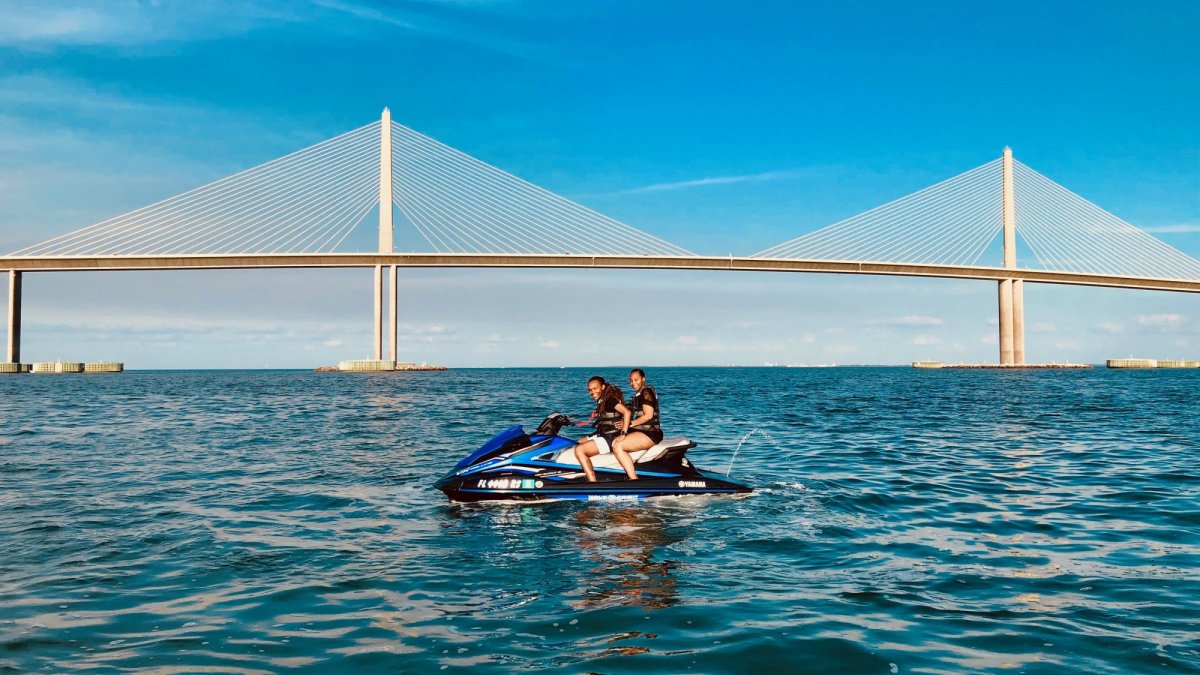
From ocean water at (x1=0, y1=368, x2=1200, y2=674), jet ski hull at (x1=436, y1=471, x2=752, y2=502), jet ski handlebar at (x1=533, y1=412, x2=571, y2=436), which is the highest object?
jet ski handlebar at (x1=533, y1=412, x2=571, y2=436)

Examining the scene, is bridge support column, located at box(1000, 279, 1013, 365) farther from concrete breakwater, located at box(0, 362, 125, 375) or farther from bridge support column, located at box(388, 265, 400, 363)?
concrete breakwater, located at box(0, 362, 125, 375)

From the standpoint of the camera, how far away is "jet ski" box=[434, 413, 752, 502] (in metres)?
8.59

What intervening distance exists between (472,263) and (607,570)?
63460 mm

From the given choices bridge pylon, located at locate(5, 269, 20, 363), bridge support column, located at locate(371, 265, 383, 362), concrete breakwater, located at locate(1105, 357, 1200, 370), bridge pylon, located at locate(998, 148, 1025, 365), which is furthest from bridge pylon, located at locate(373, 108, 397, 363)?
concrete breakwater, located at locate(1105, 357, 1200, 370)

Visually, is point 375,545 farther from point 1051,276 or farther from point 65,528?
point 1051,276

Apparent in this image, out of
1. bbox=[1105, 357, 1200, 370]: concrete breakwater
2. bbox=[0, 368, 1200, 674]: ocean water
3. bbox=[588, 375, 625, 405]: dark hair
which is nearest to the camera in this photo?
bbox=[0, 368, 1200, 674]: ocean water

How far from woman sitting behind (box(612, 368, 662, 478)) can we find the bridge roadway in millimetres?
57905

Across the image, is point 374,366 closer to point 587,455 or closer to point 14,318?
point 14,318

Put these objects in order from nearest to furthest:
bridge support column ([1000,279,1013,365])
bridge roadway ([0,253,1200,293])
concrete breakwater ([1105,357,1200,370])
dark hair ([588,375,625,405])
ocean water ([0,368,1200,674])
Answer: ocean water ([0,368,1200,674]), dark hair ([588,375,625,405]), bridge roadway ([0,253,1200,293]), bridge support column ([1000,279,1013,365]), concrete breakwater ([1105,357,1200,370])

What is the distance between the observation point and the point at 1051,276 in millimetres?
75188

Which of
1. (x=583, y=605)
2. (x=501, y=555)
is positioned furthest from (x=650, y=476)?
(x=583, y=605)

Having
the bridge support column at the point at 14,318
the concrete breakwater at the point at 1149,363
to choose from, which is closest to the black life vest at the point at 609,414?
the bridge support column at the point at 14,318

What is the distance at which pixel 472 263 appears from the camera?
68.2 meters

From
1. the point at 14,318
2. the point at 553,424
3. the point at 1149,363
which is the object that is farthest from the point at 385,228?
the point at 1149,363
